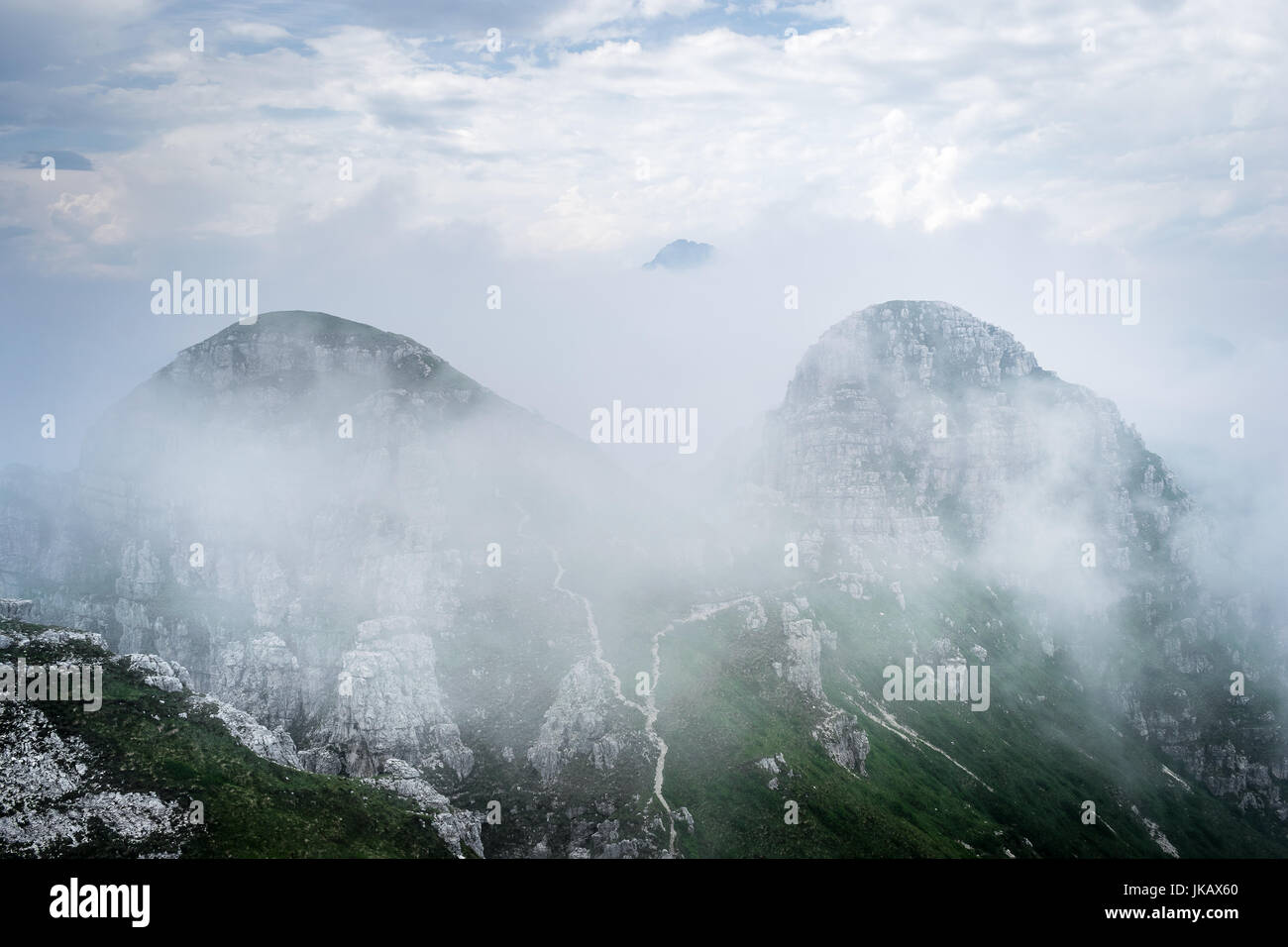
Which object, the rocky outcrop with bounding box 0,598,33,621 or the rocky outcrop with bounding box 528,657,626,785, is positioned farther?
the rocky outcrop with bounding box 528,657,626,785

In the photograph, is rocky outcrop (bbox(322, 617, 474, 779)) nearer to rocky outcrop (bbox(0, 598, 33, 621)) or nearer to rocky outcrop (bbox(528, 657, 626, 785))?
rocky outcrop (bbox(528, 657, 626, 785))

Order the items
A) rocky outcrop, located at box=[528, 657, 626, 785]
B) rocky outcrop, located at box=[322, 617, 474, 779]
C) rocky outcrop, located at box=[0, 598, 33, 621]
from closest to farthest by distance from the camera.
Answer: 1. rocky outcrop, located at box=[0, 598, 33, 621]
2. rocky outcrop, located at box=[528, 657, 626, 785]
3. rocky outcrop, located at box=[322, 617, 474, 779]

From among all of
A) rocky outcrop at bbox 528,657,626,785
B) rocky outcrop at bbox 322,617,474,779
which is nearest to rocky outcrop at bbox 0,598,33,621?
rocky outcrop at bbox 322,617,474,779

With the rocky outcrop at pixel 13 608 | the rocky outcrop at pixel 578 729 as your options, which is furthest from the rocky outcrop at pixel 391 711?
the rocky outcrop at pixel 13 608

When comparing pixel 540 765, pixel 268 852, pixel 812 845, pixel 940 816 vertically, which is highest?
pixel 268 852

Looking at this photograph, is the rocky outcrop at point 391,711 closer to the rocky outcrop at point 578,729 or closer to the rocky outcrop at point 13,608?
the rocky outcrop at point 578,729

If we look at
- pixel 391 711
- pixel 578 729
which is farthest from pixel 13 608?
pixel 578 729

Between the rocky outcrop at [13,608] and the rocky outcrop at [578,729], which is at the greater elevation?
the rocky outcrop at [13,608]

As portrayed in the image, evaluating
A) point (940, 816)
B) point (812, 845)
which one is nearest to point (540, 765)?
point (812, 845)

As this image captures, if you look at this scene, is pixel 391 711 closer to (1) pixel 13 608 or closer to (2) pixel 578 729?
(2) pixel 578 729

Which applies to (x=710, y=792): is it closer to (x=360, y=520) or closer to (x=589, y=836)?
(x=589, y=836)
